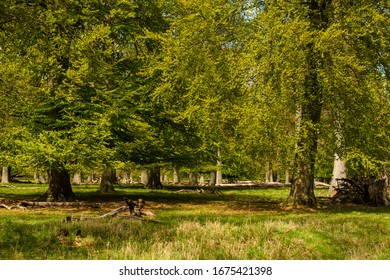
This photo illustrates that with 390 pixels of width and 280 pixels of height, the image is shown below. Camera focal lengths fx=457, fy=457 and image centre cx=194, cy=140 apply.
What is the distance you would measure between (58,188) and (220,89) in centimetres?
851

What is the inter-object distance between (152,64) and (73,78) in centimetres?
383

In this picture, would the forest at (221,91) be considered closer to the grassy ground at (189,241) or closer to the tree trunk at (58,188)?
the tree trunk at (58,188)

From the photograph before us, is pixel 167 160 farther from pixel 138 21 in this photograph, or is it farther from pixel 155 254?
pixel 155 254

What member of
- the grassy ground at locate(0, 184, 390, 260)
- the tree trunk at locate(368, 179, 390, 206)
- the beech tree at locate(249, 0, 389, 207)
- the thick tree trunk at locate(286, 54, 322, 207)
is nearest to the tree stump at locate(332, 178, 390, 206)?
the tree trunk at locate(368, 179, 390, 206)

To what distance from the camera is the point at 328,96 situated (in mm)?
15578

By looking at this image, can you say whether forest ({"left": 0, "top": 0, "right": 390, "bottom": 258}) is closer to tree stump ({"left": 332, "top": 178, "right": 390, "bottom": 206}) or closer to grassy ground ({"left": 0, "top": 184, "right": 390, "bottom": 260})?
tree stump ({"left": 332, "top": 178, "right": 390, "bottom": 206})

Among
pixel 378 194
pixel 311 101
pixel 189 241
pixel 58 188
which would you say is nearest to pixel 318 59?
pixel 311 101

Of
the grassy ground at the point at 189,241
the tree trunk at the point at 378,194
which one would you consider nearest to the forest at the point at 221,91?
the tree trunk at the point at 378,194

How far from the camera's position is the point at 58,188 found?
792 inches

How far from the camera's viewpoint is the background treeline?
15047 mm

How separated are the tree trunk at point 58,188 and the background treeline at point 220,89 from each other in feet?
0.17

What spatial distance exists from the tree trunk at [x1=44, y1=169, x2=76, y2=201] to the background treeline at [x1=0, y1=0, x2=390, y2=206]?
52 mm

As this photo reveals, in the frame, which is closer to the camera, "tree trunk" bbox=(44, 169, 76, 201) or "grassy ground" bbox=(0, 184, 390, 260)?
"grassy ground" bbox=(0, 184, 390, 260)

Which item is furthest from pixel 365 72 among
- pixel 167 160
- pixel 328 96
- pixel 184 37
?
pixel 167 160
